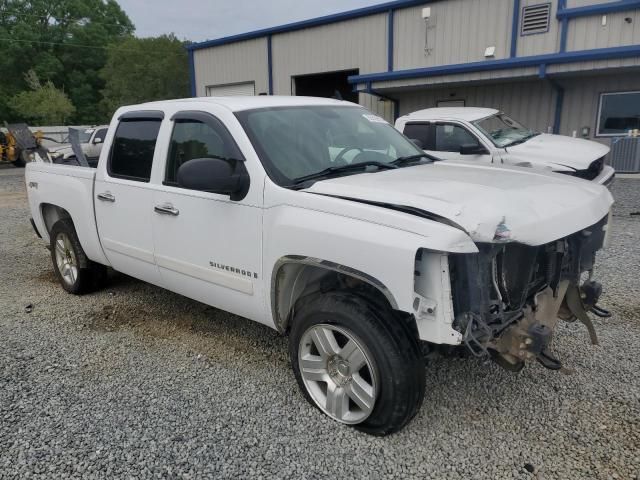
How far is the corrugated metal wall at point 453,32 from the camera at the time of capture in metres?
14.8

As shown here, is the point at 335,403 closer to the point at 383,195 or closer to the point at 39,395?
the point at 383,195

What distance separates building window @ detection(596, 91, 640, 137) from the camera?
1335 centimetres

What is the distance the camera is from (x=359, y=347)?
282cm

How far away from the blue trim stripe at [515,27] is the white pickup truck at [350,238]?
40.0 ft

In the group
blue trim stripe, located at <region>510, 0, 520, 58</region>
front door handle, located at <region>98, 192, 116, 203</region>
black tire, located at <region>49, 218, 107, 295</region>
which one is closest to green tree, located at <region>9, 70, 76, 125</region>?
blue trim stripe, located at <region>510, 0, 520, 58</region>

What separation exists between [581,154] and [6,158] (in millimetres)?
26209

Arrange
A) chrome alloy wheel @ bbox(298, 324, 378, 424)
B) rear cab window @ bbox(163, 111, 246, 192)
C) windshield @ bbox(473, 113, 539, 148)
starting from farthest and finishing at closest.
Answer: windshield @ bbox(473, 113, 539, 148) < rear cab window @ bbox(163, 111, 246, 192) < chrome alloy wheel @ bbox(298, 324, 378, 424)

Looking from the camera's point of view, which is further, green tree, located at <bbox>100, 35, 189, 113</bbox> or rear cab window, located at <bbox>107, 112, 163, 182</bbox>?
green tree, located at <bbox>100, 35, 189, 113</bbox>

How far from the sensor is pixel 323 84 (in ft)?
74.1

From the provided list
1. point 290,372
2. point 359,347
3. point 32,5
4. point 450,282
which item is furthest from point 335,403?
point 32,5

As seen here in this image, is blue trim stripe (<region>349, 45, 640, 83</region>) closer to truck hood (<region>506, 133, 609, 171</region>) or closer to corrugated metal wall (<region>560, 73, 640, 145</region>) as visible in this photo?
corrugated metal wall (<region>560, 73, 640, 145</region>)

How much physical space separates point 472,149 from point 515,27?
8670mm

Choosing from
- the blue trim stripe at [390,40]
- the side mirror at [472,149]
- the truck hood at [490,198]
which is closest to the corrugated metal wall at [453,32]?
the blue trim stripe at [390,40]

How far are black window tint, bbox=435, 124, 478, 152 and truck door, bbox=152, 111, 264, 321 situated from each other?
18.4 feet
